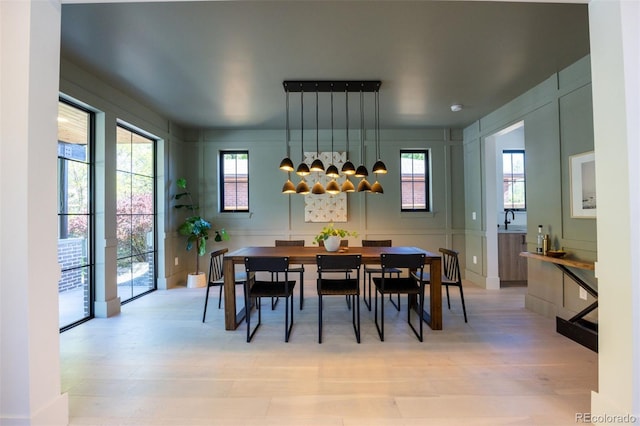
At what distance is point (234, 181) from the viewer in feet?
18.1

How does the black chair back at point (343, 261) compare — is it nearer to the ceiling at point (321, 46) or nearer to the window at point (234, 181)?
the ceiling at point (321, 46)

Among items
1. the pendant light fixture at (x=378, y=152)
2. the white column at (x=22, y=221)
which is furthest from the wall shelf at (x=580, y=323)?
the white column at (x=22, y=221)

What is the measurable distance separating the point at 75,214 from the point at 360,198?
3927mm

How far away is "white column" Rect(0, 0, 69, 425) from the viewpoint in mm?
1534

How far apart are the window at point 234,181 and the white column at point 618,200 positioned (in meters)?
4.75

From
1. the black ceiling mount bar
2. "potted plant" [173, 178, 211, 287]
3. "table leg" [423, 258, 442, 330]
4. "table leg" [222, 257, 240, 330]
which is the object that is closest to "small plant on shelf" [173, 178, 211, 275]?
"potted plant" [173, 178, 211, 287]

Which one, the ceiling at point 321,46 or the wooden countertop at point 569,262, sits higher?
the ceiling at point 321,46

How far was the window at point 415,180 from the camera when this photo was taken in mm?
5504

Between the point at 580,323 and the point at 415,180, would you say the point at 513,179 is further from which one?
the point at 580,323

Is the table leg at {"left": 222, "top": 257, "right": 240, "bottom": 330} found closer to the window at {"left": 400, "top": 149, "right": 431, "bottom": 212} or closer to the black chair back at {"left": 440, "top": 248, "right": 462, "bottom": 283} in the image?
the black chair back at {"left": 440, "top": 248, "right": 462, "bottom": 283}

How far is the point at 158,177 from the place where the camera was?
4809 millimetres

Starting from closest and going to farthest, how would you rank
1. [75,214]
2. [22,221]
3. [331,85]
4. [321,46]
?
[22,221] → [321,46] → [75,214] → [331,85]

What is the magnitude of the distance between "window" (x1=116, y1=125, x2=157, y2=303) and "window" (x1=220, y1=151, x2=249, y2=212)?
1124 millimetres

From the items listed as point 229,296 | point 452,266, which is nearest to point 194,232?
Result: point 229,296
